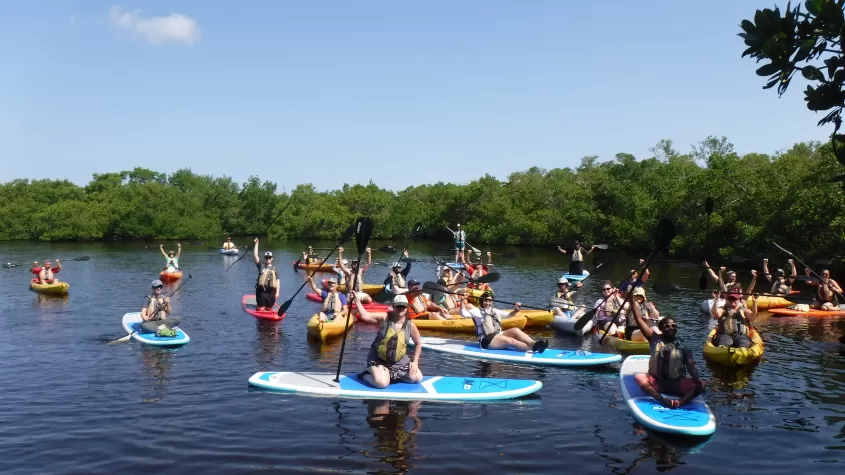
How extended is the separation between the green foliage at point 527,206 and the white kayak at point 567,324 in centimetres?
1397

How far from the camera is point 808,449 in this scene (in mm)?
8359

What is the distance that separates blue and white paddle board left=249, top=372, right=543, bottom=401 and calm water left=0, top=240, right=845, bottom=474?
0.17 m

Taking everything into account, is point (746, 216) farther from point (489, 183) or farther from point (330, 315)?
point (489, 183)

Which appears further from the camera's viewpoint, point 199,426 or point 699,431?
point 199,426

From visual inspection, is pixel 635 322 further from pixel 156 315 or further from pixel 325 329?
pixel 156 315

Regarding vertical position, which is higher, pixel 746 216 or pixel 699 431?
pixel 746 216

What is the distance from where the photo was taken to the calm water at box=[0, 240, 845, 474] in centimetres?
795

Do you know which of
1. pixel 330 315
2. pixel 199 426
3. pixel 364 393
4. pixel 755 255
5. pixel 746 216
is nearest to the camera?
pixel 199 426

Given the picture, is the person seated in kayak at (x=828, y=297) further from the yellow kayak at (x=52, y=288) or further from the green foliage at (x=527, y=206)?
the yellow kayak at (x=52, y=288)

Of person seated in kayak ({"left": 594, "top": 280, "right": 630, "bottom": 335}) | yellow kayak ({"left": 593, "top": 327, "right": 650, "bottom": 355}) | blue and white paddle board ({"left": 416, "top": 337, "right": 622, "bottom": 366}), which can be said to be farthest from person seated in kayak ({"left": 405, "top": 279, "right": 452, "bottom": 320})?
yellow kayak ({"left": 593, "top": 327, "right": 650, "bottom": 355})

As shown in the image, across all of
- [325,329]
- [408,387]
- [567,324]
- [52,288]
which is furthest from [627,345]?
[52,288]

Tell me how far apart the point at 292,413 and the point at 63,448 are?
9.55 ft

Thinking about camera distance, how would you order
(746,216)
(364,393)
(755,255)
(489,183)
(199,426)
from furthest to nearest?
1. (489,183)
2. (746,216)
3. (755,255)
4. (364,393)
5. (199,426)

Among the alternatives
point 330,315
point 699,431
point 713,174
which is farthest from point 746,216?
point 699,431
